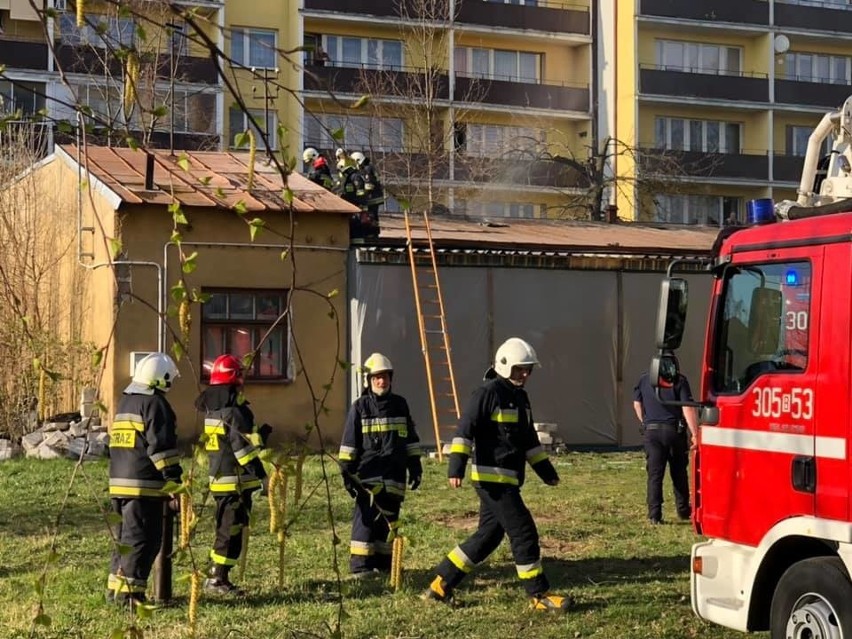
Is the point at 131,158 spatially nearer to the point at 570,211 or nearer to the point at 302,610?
the point at 302,610

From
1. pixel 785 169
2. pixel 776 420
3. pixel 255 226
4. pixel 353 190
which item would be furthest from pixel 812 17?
pixel 255 226

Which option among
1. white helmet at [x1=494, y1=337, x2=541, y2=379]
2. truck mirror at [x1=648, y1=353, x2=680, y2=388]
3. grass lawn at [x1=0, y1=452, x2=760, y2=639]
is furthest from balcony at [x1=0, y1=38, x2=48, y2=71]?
truck mirror at [x1=648, y1=353, x2=680, y2=388]

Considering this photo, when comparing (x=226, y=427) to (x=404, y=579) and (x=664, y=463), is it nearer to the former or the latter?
(x=404, y=579)

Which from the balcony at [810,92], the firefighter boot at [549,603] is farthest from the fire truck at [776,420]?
the balcony at [810,92]

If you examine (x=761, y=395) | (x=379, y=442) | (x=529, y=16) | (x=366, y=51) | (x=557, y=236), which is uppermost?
(x=529, y=16)

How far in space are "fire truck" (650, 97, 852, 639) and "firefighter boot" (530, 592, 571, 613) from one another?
171 cm

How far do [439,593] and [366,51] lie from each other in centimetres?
3720

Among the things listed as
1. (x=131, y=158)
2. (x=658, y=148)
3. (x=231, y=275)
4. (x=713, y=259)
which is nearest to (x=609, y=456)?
(x=231, y=275)

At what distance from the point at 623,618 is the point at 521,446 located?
134cm

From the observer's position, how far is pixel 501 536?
855 centimetres

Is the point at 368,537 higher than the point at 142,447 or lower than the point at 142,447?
lower

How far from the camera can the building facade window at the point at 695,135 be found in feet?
155

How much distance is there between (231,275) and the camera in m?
18.8

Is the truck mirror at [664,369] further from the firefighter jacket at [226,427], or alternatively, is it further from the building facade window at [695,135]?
the building facade window at [695,135]
